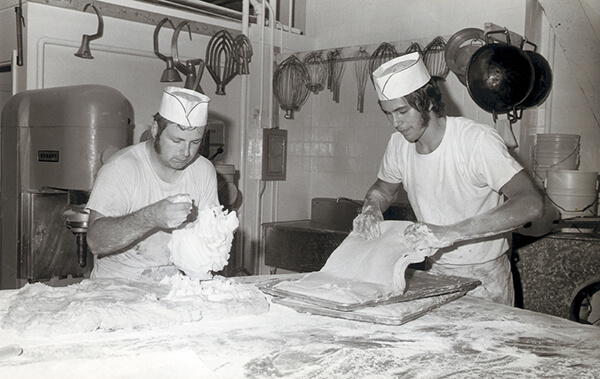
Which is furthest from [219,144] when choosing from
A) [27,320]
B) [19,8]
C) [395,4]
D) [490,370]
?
[490,370]

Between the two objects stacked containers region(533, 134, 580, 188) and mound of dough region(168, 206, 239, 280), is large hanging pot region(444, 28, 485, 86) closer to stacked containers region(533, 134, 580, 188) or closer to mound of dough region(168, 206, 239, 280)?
stacked containers region(533, 134, 580, 188)

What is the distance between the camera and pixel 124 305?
174 cm

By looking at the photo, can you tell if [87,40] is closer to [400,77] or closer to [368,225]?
[400,77]

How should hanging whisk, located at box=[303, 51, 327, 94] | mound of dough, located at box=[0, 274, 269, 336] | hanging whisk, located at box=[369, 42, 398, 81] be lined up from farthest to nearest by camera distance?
hanging whisk, located at box=[303, 51, 327, 94] < hanging whisk, located at box=[369, 42, 398, 81] < mound of dough, located at box=[0, 274, 269, 336]

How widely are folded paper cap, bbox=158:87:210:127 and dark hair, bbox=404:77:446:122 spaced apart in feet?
2.97

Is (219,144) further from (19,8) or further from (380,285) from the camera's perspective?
(380,285)

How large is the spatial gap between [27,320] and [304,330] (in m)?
0.83

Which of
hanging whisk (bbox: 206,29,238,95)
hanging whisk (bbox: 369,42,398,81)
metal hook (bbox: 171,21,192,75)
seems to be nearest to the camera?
metal hook (bbox: 171,21,192,75)

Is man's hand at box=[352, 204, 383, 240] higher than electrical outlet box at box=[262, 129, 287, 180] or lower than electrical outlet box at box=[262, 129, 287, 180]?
lower

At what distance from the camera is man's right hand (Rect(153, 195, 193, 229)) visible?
6.57 ft

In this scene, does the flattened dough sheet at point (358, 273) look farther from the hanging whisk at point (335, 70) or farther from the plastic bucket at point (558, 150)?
the hanging whisk at point (335, 70)

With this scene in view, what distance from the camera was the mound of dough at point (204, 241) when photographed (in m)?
2.10

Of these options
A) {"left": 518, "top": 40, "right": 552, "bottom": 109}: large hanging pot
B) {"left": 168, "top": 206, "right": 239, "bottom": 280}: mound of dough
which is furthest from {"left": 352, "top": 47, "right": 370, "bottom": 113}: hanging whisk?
{"left": 168, "top": 206, "right": 239, "bottom": 280}: mound of dough

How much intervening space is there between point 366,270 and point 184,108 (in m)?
1.02
